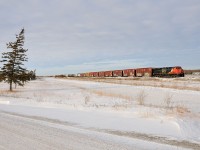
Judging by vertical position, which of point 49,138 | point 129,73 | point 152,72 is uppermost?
point 152,72

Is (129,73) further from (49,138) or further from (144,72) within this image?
(49,138)

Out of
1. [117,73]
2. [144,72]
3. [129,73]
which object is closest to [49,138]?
[144,72]

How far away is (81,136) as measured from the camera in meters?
7.55

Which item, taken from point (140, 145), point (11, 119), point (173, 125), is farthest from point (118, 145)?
point (11, 119)

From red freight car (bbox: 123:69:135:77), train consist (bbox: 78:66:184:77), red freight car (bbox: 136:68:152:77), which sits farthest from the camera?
red freight car (bbox: 123:69:135:77)

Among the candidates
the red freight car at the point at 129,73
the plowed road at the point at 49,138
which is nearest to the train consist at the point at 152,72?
the red freight car at the point at 129,73

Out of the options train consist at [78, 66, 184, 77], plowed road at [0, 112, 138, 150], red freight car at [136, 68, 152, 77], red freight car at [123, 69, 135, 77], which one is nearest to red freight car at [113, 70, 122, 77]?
train consist at [78, 66, 184, 77]

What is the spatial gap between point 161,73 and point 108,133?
6729cm

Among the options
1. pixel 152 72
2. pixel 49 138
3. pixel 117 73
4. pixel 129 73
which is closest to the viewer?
pixel 49 138

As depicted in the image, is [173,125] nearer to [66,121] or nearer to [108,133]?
[108,133]

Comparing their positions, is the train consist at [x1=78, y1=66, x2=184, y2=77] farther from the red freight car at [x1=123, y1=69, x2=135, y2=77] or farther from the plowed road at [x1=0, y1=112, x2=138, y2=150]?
the plowed road at [x1=0, y1=112, x2=138, y2=150]

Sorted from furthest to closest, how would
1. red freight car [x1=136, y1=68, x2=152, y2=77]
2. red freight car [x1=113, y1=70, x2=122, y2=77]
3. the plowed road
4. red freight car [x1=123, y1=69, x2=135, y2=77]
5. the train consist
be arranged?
red freight car [x1=113, y1=70, x2=122, y2=77] < red freight car [x1=123, y1=69, x2=135, y2=77] < red freight car [x1=136, y1=68, x2=152, y2=77] < the train consist < the plowed road

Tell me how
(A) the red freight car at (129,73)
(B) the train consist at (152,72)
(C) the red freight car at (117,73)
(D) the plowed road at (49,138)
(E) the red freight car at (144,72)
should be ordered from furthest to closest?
(C) the red freight car at (117,73) < (A) the red freight car at (129,73) < (E) the red freight car at (144,72) < (B) the train consist at (152,72) < (D) the plowed road at (49,138)

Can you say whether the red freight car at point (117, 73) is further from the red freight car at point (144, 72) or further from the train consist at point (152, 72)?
the red freight car at point (144, 72)
